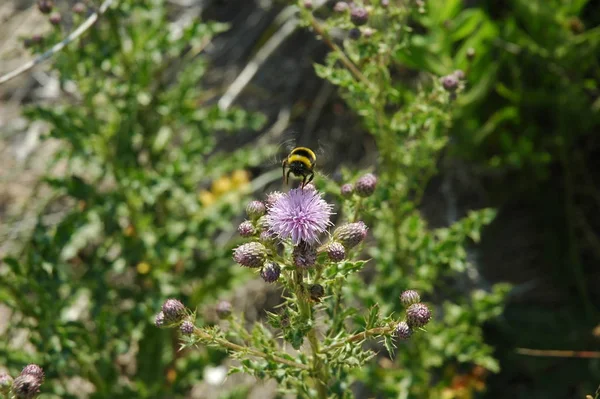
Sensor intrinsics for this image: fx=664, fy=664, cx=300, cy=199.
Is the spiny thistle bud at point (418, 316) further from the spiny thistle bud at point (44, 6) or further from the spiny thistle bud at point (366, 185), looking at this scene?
the spiny thistle bud at point (44, 6)

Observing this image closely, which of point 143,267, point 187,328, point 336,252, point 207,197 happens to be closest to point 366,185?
point 336,252

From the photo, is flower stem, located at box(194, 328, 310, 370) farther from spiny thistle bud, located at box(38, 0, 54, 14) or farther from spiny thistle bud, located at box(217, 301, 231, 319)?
spiny thistle bud, located at box(38, 0, 54, 14)

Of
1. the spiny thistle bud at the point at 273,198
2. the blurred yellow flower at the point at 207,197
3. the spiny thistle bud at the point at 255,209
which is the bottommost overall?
the blurred yellow flower at the point at 207,197

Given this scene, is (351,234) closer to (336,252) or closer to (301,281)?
(336,252)

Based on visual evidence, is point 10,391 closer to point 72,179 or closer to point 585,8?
point 72,179

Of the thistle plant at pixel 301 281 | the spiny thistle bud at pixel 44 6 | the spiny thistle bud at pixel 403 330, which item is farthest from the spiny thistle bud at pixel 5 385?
the spiny thistle bud at pixel 44 6

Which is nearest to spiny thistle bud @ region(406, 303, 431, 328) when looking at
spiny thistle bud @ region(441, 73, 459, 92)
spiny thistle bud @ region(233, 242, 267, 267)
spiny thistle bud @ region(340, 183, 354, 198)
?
spiny thistle bud @ region(233, 242, 267, 267)
